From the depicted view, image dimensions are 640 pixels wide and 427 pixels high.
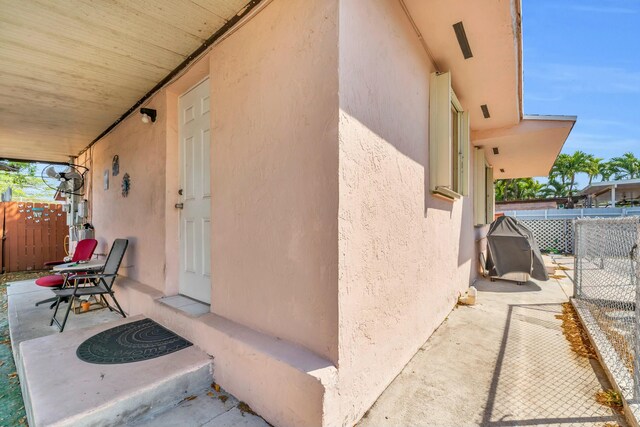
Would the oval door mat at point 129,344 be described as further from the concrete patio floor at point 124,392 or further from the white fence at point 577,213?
the white fence at point 577,213

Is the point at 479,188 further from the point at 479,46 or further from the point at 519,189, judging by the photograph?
the point at 519,189

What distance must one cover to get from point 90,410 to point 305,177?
6.18 feet

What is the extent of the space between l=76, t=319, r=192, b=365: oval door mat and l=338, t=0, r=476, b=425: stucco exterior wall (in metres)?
1.68

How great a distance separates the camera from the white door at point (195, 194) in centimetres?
300

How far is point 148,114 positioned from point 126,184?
4.31 feet

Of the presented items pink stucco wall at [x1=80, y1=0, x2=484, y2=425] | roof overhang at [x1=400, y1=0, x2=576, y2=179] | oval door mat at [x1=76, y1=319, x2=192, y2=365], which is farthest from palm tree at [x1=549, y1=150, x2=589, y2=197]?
oval door mat at [x1=76, y1=319, x2=192, y2=365]

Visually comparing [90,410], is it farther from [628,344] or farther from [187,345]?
[628,344]

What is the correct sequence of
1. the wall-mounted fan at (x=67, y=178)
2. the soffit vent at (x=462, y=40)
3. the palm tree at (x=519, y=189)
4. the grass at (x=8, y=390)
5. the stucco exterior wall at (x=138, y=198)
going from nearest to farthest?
1. the grass at (x=8, y=390)
2. the soffit vent at (x=462, y=40)
3. the stucco exterior wall at (x=138, y=198)
4. the wall-mounted fan at (x=67, y=178)
5. the palm tree at (x=519, y=189)

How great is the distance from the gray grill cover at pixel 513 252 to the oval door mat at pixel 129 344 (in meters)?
6.08

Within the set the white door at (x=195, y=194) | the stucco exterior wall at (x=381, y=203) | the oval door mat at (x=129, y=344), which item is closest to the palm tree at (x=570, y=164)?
the stucco exterior wall at (x=381, y=203)

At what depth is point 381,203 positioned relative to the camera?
2098mm

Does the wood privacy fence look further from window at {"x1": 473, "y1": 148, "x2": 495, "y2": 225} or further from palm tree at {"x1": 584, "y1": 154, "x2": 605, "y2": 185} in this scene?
palm tree at {"x1": 584, "y1": 154, "x2": 605, "y2": 185}

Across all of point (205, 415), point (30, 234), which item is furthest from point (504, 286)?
point (30, 234)

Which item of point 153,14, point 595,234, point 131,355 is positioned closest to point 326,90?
point 153,14
